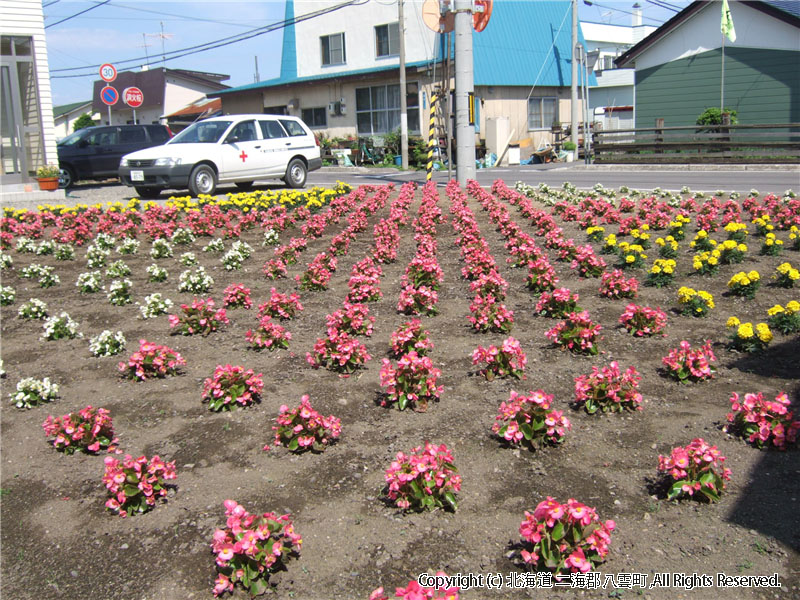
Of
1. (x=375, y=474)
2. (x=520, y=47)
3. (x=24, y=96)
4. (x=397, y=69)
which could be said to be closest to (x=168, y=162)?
(x=24, y=96)

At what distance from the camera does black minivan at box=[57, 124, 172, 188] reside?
71.0 ft

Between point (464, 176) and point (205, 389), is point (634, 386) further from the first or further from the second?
point (464, 176)

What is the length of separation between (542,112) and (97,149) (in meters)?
22.2

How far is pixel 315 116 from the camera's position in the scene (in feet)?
125

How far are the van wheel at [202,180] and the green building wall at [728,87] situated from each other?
20.3 m

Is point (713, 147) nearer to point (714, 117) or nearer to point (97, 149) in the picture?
point (714, 117)

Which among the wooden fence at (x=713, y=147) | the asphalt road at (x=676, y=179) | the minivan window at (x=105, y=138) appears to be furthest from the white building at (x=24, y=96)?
the wooden fence at (x=713, y=147)

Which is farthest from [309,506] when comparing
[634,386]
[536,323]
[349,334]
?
[536,323]

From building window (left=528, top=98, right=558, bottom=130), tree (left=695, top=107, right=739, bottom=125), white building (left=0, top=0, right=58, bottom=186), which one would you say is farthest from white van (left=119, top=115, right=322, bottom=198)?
building window (left=528, top=98, right=558, bottom=130)

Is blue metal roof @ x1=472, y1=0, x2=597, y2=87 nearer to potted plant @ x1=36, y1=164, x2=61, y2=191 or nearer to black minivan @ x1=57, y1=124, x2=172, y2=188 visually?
black minivan @ x1=57, y1=124, x2=172, y2=188

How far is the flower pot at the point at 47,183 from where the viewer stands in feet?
59.4

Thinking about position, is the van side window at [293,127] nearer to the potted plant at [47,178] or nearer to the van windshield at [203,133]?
the van windshield at [203,133]

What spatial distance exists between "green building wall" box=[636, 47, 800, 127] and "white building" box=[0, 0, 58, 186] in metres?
22.7

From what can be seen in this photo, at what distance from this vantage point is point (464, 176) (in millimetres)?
16312
